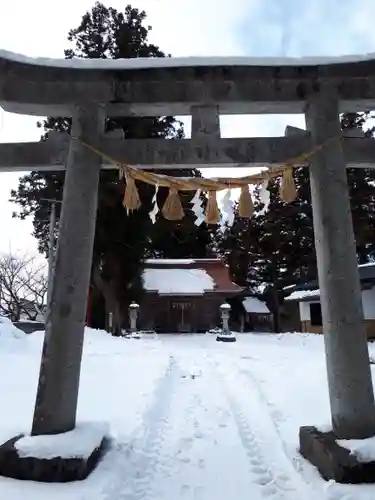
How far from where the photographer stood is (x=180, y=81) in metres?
4.63

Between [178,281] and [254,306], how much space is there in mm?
6466

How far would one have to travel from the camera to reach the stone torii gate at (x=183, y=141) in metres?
4.18

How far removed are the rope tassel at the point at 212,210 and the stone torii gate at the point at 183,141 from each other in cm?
38

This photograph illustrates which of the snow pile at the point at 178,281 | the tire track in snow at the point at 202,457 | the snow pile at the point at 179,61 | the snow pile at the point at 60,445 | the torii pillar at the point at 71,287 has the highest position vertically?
the snow pile at the point at 178,281

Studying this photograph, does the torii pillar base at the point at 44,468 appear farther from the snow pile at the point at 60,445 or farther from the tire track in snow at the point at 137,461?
the tire track in snow at the point at 137,461

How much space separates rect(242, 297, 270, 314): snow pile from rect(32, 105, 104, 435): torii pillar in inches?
1157

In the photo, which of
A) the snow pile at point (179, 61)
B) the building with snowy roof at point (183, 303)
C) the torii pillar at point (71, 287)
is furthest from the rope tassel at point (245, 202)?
the building with snowy roof at point (183, 303)

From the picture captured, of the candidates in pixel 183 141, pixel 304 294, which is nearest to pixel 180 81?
pixel 183 141

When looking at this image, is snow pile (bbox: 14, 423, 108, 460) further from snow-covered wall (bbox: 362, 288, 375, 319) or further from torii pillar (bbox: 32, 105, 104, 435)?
snow-covered wall (bbox: 362, 288, 375, 319)

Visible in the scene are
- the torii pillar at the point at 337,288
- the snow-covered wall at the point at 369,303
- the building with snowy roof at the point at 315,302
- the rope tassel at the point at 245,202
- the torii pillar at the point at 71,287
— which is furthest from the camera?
the snow-covered wall at the point at 369,303

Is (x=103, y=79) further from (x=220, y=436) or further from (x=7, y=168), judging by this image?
(x=220, y=436)

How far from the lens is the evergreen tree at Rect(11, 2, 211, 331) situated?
73.5 ft

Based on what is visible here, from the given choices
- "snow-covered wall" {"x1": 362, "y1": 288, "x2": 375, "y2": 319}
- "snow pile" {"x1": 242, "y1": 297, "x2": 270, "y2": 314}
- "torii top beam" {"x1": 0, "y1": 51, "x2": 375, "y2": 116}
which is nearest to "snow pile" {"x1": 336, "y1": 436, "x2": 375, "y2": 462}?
"torii top beam" {"x1": 0, "y1": 51, "x2": 375, "y2": 116}

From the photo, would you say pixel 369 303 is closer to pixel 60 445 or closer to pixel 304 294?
→ pixel 304 294
